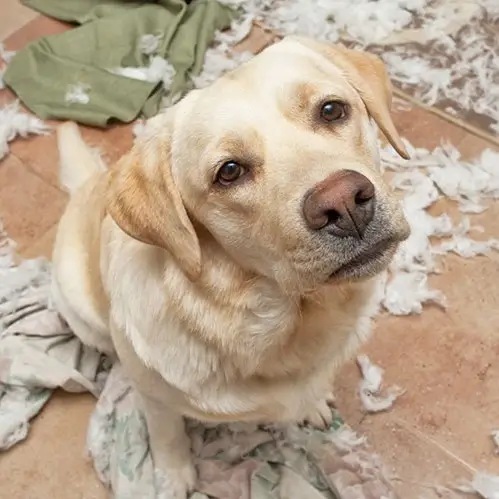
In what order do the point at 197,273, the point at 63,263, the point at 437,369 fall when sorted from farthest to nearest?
the point at 437,369 → the point at 63,263 → the point at 197,273

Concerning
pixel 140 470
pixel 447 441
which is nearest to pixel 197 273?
pixel 140 470

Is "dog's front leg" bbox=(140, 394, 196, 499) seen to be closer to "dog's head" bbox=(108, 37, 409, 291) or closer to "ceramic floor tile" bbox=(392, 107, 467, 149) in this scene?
"dog's head" bbox=(108, 37, 409, 291)

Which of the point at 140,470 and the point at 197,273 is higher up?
the point at 197,273

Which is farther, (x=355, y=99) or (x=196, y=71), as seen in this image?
(x=196, y=71)

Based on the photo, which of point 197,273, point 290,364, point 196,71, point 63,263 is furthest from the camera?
point 196,71

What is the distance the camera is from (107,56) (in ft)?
8.38

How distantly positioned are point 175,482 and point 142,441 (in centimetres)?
12

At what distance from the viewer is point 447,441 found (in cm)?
189

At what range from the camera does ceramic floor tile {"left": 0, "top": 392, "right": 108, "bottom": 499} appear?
1878 millimetres

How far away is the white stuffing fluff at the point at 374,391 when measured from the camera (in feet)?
6.33

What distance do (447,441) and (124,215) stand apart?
1029 millimetres

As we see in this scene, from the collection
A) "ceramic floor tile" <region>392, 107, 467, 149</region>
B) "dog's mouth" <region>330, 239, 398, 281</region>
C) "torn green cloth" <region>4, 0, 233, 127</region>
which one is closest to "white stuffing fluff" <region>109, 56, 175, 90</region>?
"torn green cloth" <region>4, 0, 233, 127</region>

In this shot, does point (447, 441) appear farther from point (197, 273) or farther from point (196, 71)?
point (196, 71)

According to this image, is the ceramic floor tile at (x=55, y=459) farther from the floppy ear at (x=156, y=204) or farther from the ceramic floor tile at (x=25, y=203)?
the floppy ear at (x=156, y=204)
